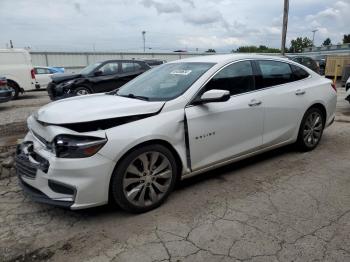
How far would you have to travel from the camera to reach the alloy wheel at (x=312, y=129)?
17.1ft

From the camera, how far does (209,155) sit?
3967 mm

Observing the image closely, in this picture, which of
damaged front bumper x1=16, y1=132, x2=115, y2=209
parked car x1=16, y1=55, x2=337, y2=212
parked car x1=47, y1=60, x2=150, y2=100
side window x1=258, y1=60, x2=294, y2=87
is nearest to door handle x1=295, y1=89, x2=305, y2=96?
parked car x1=16, y1=55, x2=337, y2=212

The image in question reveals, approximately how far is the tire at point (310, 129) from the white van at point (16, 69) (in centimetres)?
1195

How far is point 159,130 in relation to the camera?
11.4 feet

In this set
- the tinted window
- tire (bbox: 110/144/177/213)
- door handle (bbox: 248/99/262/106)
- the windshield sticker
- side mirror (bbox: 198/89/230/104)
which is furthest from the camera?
the tinted window

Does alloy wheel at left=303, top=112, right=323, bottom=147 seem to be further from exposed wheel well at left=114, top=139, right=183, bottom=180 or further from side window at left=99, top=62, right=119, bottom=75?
side window at left=99, top=62, right=119, bottom=75

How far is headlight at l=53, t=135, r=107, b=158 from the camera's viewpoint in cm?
310

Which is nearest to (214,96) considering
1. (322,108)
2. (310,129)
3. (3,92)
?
(310,129)

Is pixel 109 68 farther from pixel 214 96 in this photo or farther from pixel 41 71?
pixel 214 96

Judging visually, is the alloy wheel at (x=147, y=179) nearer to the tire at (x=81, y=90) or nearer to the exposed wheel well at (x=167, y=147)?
the exposed wheel well at (x=167, y=147)

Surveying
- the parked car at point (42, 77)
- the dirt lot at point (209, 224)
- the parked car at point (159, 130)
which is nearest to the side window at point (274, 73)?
the parked car at point (159, 130)

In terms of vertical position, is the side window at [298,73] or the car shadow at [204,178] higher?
the side window at [298,73]

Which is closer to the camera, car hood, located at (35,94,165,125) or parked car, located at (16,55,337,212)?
parked car, located at (16,55,337,212)

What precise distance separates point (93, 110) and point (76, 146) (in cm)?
47
